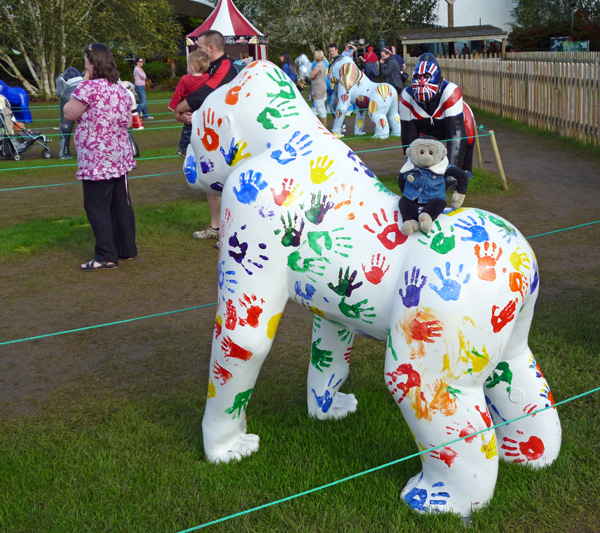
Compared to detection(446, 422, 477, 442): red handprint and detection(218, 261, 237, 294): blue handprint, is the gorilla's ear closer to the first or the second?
detection(218, 261, 237, 294): blue handprint

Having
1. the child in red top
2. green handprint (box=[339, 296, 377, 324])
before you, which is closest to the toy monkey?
green handprint (box=[339, 296, 377, 324])

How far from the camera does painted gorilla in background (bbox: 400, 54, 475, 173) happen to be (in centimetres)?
Answer: 657

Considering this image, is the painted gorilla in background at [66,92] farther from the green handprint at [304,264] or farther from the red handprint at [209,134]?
the green handprint at [304,264]

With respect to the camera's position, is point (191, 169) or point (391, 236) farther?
point (191, 169)

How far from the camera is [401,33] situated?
32.2m

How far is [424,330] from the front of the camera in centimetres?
268

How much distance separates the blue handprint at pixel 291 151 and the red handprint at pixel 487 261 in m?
0.84

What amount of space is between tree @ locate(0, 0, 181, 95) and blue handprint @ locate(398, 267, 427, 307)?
26988 mm

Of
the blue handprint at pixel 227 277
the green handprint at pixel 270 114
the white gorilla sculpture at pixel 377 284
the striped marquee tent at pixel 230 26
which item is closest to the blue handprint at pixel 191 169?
the white gorilla sculpture at pixel 377 284

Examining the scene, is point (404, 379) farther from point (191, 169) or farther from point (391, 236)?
point (191, 169)

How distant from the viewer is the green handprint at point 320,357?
3711mm

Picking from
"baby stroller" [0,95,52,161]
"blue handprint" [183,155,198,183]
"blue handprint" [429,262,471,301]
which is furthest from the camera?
"baby stroller" [0,95,52,161]

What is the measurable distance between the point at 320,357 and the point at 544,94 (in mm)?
12250

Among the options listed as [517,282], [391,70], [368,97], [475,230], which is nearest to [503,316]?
[517,282]
